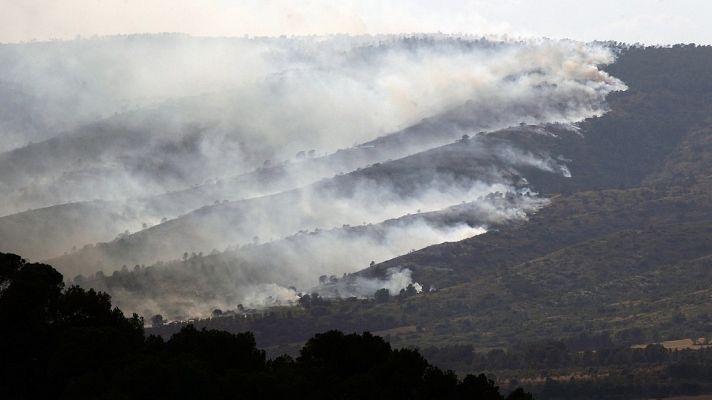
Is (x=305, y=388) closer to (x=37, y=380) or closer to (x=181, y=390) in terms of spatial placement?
(x=181, y=390)

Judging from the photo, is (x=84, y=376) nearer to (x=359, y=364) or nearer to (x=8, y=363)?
(x=8, y=363)

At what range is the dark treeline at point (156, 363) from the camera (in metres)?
128

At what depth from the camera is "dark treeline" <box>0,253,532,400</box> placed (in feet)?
422

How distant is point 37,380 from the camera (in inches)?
5502

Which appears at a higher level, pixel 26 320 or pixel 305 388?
Result: pixel 26 320

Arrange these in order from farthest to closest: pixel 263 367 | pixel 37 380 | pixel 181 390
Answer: pixel 263 367 → pixel 37 380 → pixel 181 390

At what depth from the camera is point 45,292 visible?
151250 millimetres

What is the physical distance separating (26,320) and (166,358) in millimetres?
15059

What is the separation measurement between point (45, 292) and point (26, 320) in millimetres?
3912

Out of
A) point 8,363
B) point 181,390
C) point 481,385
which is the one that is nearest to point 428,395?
point 481,385

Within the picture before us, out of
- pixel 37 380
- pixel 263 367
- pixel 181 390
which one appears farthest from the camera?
pixel 263 367

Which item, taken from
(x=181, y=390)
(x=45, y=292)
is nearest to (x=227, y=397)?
(x=181, y=390)

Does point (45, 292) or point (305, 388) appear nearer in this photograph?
point (305, 388)

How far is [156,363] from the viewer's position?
129625 mm
